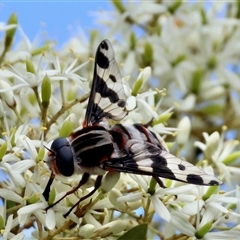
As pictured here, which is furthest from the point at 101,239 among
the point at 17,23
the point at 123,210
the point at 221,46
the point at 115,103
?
the point at 221,46

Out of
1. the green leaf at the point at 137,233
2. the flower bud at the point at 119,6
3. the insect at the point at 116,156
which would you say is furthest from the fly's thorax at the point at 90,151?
the flower bud at the point at 119,6

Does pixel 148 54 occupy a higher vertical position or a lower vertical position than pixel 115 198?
higher

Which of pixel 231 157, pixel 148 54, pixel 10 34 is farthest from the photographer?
pixel 148 54

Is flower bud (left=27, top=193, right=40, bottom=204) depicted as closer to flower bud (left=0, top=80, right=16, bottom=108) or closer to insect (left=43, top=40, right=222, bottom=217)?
insect (left=43, top=40, right=222, bottom=217)

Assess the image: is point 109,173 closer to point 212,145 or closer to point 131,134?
point 131,134

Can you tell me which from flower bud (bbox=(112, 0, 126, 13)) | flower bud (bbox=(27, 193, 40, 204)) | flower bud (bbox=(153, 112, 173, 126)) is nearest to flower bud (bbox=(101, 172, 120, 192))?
flower bud (bbox=(27, 193, 40, 204))

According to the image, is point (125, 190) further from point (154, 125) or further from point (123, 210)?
point (154, 125)

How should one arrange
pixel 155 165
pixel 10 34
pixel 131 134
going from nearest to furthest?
pixel 155 165
pixel 131 134
pixel 10 34

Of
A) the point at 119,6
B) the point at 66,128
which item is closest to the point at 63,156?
the point at 66,128
